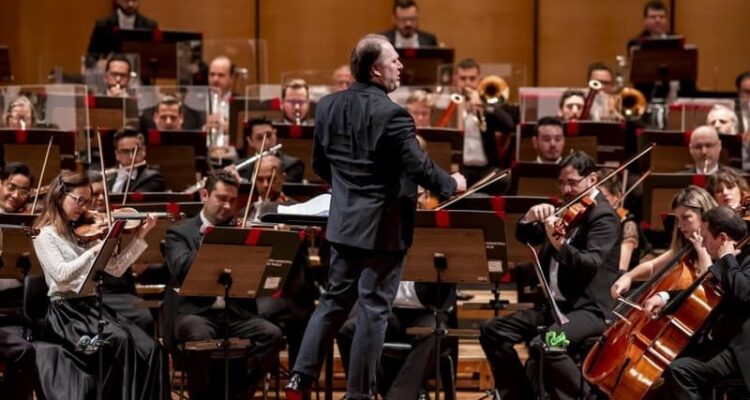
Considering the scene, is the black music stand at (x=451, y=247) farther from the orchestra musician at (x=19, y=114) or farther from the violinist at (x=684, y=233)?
the orchestra musician at (x=19, y=114)

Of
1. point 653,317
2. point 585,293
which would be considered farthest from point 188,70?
point 653,317

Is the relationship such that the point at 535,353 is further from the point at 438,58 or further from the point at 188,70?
the point at 188,70

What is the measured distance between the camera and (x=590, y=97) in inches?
357

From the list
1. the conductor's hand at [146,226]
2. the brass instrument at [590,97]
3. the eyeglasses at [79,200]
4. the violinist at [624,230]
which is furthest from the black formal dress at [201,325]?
the brass instrument at [590,97]

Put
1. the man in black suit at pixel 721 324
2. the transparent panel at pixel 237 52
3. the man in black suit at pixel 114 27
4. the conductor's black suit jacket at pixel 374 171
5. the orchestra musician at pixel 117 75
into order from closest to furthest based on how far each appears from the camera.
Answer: the conductor's black suit jacket at pixel 374 171 < the man in black suit at pixel 721 324 < the orchestra musician at pixel 117 75 < the man in black suit at pixel 114 27 < the transparent panel at pixel 237 52

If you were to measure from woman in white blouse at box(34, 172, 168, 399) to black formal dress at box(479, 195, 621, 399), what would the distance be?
5.02ft

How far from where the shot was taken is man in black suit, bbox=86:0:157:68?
33.0 feet

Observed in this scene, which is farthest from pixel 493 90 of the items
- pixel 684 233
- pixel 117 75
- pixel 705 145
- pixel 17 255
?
pixel 17 255

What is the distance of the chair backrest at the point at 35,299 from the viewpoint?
621 cm

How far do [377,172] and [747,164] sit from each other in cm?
404

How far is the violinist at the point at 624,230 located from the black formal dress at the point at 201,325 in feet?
5.58

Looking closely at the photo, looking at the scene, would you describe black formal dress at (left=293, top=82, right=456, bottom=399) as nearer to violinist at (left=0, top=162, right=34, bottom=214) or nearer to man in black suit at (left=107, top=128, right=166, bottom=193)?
violinist at (left=0, top=162, right=34, bottom=214)

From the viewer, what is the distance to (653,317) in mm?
5379

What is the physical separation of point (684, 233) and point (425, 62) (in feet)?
13.2
